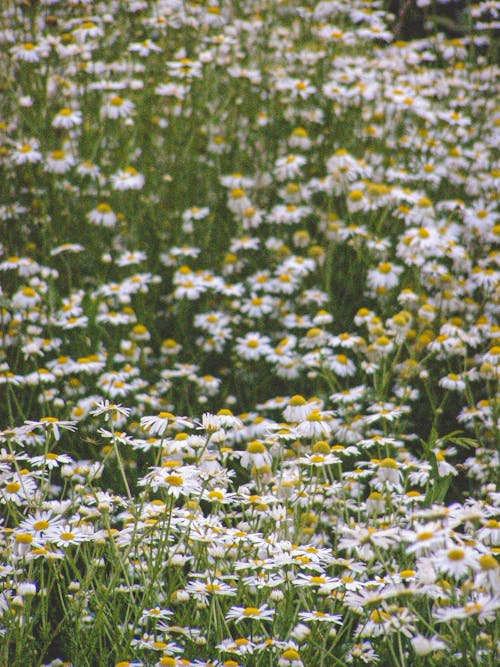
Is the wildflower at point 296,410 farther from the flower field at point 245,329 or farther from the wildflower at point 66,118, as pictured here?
the wildflower at point 66,118

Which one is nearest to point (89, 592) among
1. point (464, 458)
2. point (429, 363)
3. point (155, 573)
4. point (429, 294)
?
point (155, 573)

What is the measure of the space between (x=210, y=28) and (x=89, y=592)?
427 centimetres

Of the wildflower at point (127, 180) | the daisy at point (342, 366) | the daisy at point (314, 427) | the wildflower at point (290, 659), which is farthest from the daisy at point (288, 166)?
the wildflower at point (290, 659)

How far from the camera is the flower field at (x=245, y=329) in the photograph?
1.92 metres

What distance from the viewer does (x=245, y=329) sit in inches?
161

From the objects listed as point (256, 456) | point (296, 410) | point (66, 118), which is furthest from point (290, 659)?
point (66, 118)

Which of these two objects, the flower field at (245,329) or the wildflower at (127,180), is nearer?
the flower field at (245,329)

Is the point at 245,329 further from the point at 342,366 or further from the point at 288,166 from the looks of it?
the point at 288,166

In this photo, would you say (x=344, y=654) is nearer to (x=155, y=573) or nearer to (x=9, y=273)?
(x=155, y=573)

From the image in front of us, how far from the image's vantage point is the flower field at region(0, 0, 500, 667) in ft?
6.31

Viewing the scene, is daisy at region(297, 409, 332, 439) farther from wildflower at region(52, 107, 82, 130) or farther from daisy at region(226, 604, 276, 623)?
wildflower at region(52, 107, 82, 130)

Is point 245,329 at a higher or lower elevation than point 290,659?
lower

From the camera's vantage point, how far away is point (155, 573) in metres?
1.74

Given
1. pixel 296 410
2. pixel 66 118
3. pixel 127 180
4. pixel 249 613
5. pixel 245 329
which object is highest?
pixel 66 118
